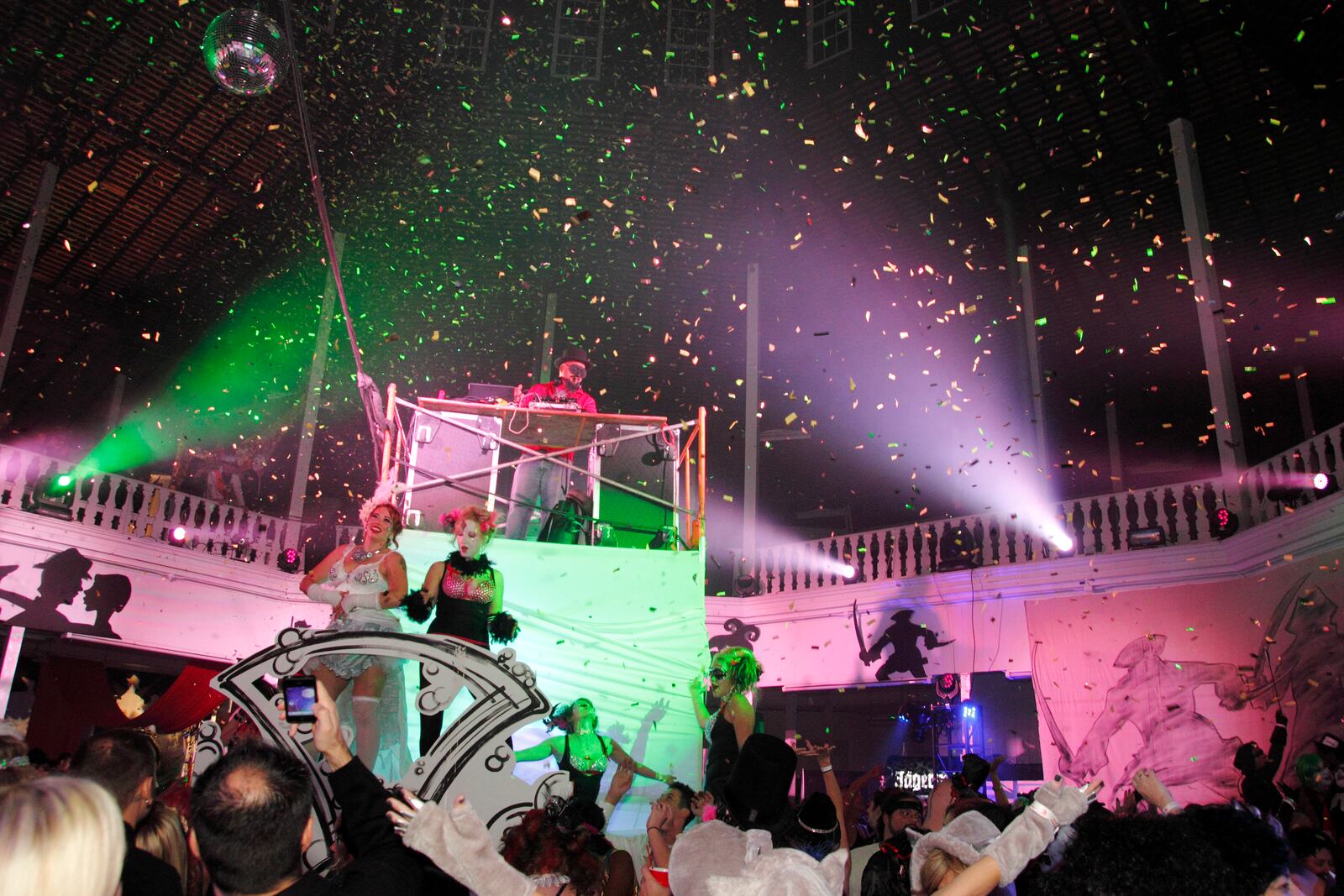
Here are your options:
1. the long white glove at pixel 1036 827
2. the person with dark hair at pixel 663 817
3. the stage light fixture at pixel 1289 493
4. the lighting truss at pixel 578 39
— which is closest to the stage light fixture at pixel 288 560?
the lighting truss at pixel 578 39

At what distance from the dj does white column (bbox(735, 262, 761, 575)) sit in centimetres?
438

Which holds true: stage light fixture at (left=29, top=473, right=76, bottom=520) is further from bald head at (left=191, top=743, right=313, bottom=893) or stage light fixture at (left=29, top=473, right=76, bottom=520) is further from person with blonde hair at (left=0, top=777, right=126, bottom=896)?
person with blonde hair at (left=0, top=777, right=126, bottom=896)

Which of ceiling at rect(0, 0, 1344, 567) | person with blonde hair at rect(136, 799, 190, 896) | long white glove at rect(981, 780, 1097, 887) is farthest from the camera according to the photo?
ceiling at rect(0, 0, 1344, 567)

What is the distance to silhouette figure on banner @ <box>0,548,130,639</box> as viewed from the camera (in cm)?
979

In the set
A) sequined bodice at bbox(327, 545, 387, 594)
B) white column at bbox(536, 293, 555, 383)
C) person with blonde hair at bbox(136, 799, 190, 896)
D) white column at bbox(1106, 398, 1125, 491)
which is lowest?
person with blonde hair at bbox(136, 799, 190, 896)

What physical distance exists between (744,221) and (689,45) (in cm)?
251

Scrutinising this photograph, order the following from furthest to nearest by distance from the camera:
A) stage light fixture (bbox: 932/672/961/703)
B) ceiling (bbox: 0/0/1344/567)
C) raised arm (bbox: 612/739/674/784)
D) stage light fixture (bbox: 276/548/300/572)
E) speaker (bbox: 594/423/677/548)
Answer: stage light fixture (bbox: 276/548/300/572), ceiling (bbox: 0/0/1344/567), stage light fixture (bbox: 932/672/961/703), speaker (bbox: 594/423/677/548), raised arm (bbox: 612/739/674/784)

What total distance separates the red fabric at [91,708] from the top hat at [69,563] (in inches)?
61.8

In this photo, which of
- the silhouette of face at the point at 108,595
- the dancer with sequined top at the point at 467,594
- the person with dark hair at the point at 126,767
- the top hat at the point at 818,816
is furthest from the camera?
the silhouette of face at the point at 108,595

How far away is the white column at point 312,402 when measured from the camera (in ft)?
41.6

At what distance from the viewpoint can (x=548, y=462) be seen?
9.57 meters

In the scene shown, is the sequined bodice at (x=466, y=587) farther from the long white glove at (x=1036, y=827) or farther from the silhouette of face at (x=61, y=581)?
the silhouette of face at (x=61, y=581)

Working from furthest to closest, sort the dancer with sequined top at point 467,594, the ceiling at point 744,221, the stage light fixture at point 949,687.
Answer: the ceiling at point 744,221 < the stage light fixture at point 949,687 < the dancer with sequined top at point 467,594

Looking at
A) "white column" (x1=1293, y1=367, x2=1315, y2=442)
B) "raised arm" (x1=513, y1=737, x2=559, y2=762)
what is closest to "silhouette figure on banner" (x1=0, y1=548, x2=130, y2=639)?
"raised arm" (x1=513, y1=737, x2=559, y2=762)
